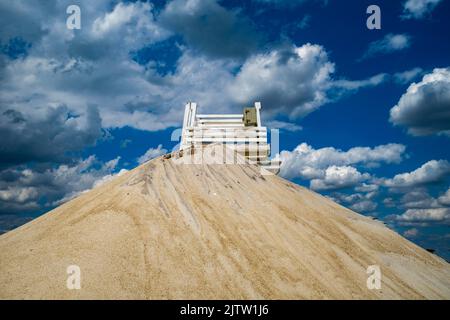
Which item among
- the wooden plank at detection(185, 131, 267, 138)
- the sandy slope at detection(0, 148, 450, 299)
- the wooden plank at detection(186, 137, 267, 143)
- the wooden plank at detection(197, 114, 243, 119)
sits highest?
the wooden plank at detection(197, 114, 243, 119)

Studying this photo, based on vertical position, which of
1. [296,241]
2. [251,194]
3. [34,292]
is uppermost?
[251,194]

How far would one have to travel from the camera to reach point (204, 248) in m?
7.12

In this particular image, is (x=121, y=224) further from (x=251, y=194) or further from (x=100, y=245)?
(x=251, y=194)

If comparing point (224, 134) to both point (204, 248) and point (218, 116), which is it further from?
point (204, 248)

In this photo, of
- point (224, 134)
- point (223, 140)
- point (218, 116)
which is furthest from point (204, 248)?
point (218, 116)

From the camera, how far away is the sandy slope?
6.04 metres

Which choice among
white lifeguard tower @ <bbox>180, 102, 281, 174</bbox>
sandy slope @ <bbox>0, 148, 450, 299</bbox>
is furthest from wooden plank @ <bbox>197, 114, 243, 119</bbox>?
sandy slope @ <bbox>0, 148, 450, 299</bbox>

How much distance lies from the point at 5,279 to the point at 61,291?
119cm

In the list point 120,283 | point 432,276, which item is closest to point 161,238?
point 120,283

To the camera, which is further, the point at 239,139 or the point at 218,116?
the point at 218,116

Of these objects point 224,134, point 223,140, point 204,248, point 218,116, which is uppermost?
point 218,116

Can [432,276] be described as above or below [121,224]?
below

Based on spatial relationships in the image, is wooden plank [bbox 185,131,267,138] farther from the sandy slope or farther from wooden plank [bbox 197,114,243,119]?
the sandy slope
